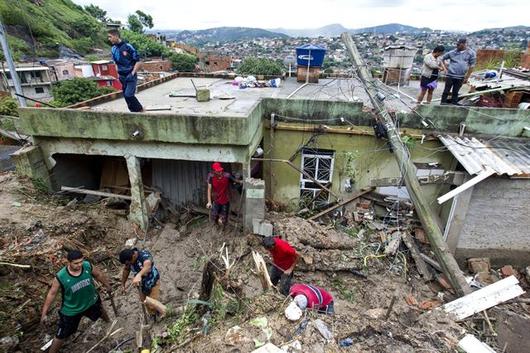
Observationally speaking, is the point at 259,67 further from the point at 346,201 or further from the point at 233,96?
the point at 346,201

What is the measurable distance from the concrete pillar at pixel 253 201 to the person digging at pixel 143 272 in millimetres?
2509

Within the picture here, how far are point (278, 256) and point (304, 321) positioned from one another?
1.77 metres

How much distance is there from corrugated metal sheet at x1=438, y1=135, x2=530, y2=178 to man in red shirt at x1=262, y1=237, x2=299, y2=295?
4.61 m

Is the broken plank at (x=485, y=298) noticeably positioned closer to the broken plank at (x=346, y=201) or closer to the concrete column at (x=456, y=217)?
the concrete column at (x=456, y=217)

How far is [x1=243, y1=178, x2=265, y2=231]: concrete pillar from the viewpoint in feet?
22.6

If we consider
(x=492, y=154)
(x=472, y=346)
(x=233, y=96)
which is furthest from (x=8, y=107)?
(x=472, y=346)

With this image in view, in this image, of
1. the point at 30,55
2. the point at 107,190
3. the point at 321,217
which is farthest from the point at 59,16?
A: the point at 321,217

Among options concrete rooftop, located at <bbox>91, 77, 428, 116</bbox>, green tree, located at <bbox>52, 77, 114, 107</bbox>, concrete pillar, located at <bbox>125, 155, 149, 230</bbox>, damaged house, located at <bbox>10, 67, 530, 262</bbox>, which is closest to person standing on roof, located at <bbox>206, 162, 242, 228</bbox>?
damaged house, located at <bbox>10, 67, 530, 262</bbox>

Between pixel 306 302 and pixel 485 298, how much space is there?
429cm

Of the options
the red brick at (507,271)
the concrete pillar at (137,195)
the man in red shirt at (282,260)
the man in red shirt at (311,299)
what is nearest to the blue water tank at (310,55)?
the concrete pillar at (137,195)

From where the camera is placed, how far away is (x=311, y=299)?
432 cm

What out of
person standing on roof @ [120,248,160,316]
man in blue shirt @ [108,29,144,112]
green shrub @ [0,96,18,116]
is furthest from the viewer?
green shrub @ [0,96,18,116]

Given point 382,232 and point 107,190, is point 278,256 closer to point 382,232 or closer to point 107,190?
point 382,232

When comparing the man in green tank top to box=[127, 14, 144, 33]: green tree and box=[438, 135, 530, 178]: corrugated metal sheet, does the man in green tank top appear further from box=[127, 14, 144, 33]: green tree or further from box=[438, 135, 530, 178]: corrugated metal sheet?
box=[127, 14, 144, 33]: green tree
